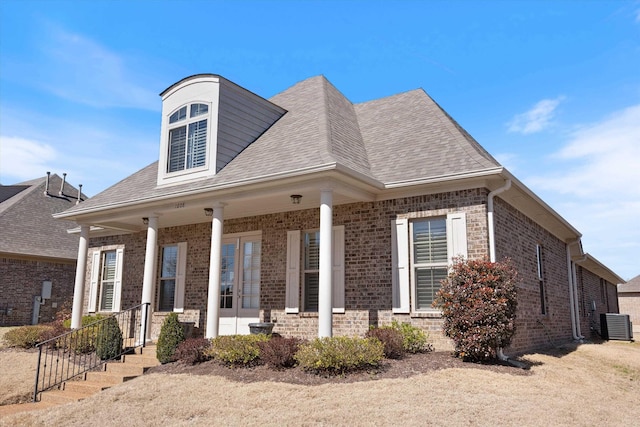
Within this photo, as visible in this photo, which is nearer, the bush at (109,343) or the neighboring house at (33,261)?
the bush at (109,343)

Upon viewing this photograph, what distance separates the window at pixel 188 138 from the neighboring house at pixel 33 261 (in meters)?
10.8

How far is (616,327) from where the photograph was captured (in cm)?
1839

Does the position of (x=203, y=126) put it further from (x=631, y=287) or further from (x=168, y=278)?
(x=631, y=287)

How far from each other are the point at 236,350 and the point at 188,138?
19.5ft

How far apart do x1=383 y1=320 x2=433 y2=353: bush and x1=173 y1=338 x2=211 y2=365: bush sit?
3.57 meters

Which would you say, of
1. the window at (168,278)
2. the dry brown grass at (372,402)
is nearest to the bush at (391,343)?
the dry brown grass at (372,402)

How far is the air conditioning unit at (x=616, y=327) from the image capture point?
1817cm

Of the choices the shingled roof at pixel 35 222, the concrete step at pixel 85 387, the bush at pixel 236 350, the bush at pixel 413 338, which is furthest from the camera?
the shingled roof at pixel 35 222

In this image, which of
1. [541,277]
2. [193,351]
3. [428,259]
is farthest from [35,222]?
[541,277]

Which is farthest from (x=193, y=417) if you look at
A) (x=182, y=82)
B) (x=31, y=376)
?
(x=182, y=82)

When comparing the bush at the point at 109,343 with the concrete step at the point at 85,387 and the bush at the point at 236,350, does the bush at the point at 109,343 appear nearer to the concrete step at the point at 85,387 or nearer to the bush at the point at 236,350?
the concrete step at the point at 85,387

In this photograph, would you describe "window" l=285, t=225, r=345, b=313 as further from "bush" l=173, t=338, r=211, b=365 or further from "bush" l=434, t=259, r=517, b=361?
"bush" l=434, t=259, r=517, b=361

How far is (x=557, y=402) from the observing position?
22.8 feet

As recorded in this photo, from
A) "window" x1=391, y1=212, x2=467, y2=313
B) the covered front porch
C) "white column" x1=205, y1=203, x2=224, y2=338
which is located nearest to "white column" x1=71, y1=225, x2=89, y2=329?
the covered front porch
